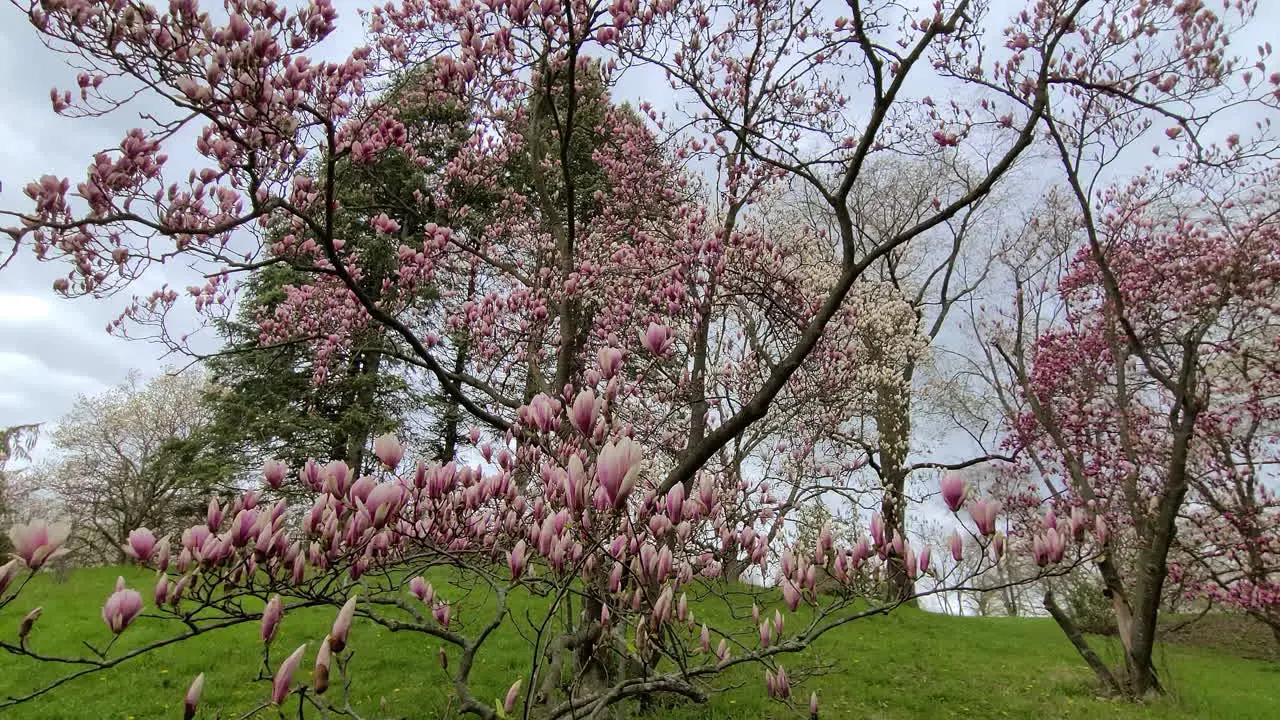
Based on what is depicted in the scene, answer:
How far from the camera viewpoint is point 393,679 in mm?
7027

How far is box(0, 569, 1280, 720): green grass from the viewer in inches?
246

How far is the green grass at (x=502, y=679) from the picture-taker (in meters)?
6.24

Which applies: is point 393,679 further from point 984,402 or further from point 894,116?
point 984,402

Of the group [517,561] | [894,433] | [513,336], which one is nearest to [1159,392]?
[894,433]

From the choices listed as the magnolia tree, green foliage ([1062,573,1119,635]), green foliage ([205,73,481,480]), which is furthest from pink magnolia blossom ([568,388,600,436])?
green foliage ([1062,573,1119,635])

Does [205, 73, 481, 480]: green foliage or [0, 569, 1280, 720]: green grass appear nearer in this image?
[0, 569, 1280, 720]: green grass

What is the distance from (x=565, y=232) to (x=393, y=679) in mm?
5306

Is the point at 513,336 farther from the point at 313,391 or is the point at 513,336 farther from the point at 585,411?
the point at 313,391

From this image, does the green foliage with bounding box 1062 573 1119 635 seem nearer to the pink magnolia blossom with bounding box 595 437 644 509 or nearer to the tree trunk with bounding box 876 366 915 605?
the tree trunk with bounding box 876 366 915 605

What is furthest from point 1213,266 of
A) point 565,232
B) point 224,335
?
point 224,335

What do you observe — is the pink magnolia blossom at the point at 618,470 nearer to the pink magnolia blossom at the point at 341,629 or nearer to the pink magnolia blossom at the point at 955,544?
the pink magnolia blossom at the point at 341,629

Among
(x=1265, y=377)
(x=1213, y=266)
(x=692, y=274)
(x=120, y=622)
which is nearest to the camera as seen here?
(x=120, y=622)

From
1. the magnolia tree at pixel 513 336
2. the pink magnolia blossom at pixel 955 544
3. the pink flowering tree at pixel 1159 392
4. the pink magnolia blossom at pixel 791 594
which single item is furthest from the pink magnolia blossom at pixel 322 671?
the pink flowering tree at pixel 1159 392

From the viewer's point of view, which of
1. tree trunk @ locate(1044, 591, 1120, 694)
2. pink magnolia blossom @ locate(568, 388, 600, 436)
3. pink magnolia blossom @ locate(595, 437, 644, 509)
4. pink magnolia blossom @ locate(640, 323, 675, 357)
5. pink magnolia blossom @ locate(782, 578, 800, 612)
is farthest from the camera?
tree trunk @ locate(1044, 591, 1120, 694)
